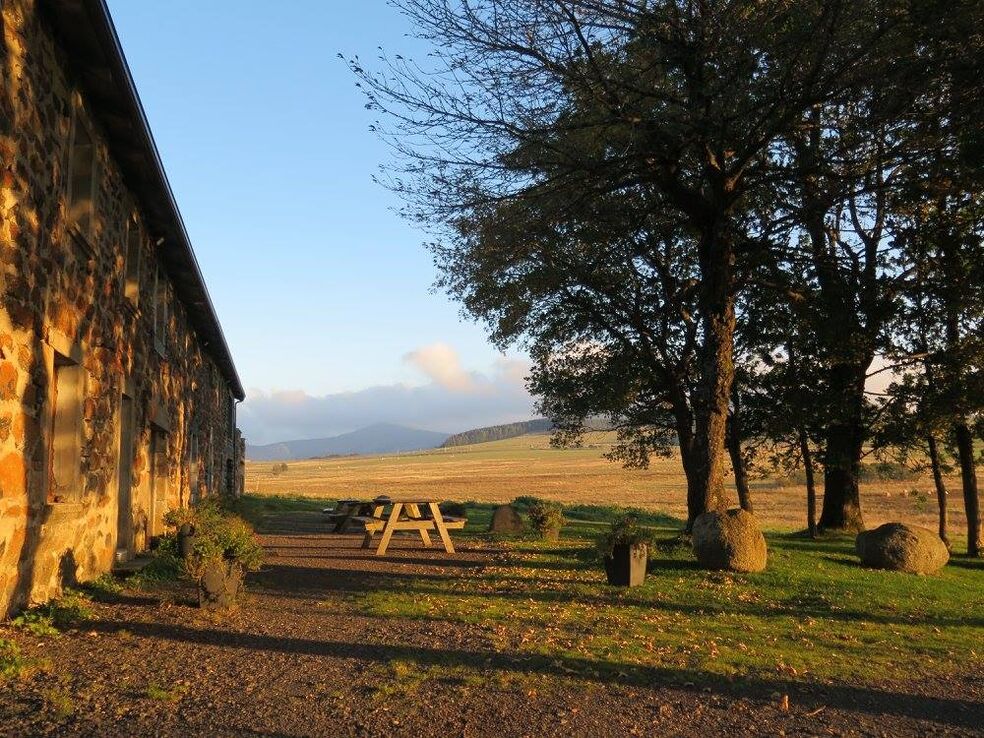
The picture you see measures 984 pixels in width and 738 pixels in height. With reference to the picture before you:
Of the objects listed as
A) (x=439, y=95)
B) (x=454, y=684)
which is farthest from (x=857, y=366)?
(x=454, y=684)

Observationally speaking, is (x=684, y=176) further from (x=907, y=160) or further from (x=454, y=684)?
(x=454, y=684)

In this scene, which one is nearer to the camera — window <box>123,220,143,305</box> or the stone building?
the stone building

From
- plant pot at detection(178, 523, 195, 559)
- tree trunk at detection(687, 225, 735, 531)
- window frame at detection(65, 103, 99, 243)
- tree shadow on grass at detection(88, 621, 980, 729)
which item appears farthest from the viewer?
tree trunk at detection(687, 225, 735, 531)

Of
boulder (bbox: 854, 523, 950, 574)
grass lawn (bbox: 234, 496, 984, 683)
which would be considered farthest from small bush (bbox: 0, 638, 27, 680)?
boulder (bbox: 854, 523, 950, 574)

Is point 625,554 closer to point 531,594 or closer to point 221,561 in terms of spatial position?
point 531,594

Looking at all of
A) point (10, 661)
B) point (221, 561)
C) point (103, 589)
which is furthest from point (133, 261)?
point (10, 661)

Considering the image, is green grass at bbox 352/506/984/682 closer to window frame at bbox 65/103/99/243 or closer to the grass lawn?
the grass lawn

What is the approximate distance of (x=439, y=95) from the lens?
10922 mm

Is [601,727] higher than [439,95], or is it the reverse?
[439,95]

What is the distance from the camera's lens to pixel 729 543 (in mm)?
11234

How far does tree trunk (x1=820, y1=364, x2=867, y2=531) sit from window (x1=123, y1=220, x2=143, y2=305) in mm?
12649

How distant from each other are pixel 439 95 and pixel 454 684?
7589 mm

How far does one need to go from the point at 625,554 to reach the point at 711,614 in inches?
60.9

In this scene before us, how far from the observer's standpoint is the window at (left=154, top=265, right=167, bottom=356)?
43.3ft
